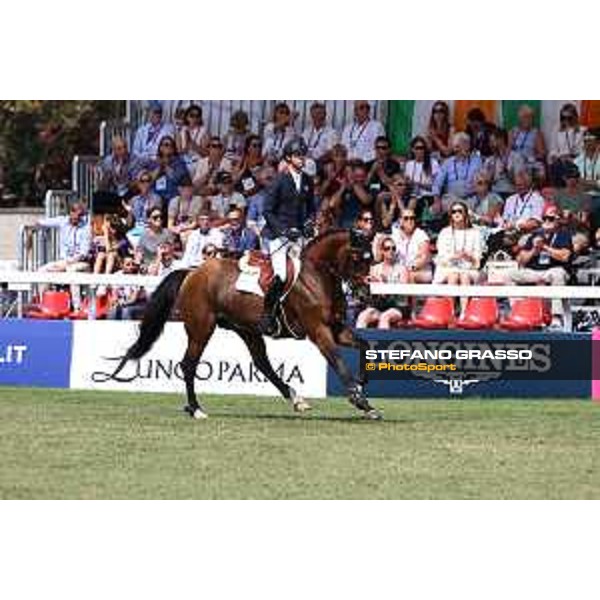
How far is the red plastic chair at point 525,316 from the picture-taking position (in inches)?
790

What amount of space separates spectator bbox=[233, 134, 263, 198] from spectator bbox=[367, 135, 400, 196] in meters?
1.51

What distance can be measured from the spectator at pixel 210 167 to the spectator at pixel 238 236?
45.1 inches

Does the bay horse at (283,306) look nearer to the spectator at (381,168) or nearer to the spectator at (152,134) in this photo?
the spectator at (381,168)

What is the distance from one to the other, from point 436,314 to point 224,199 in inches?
149

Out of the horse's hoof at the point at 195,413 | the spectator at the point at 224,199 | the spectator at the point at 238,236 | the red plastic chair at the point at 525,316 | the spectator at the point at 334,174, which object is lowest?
the horse's hoof at the point at 195,413

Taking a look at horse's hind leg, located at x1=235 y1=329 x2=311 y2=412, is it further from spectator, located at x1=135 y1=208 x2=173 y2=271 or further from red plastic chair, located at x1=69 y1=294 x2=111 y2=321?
spectator, located at x1=135 y1=208 x2=173 y2=271

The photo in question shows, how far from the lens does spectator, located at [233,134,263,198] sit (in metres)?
22.8

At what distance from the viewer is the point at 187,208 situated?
22.9 m

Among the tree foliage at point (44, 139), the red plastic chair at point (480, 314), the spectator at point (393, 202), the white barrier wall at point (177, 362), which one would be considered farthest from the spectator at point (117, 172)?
the tree foliage at point (44, 139)

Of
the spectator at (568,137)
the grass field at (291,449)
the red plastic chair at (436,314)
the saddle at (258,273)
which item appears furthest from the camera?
the spectator at (568,137)

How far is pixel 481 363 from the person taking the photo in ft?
64.0

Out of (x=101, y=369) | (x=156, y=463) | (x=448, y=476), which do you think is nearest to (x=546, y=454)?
(x=448, y=476)

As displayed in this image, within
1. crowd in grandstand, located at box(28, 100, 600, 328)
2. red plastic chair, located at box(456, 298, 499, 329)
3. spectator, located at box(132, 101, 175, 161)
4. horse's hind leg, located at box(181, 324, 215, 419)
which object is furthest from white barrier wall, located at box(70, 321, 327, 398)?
spectator, located at box(132, 101, 175, 161)

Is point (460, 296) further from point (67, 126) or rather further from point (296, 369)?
point (67, 126)
